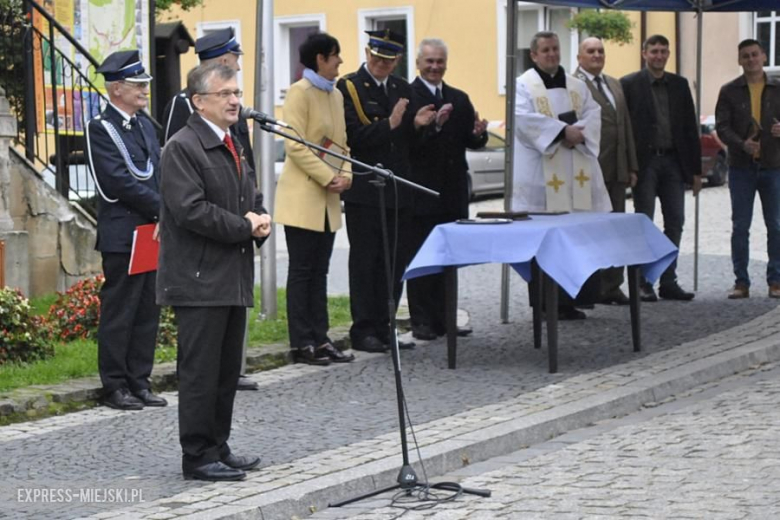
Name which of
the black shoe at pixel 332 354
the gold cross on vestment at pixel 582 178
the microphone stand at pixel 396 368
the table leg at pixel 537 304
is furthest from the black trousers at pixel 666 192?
the microphone stand at pixel 396 368

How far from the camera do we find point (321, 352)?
10.4 metres

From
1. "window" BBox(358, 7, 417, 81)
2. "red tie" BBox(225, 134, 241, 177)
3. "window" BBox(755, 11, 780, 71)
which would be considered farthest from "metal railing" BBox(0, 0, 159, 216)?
"window" BBox(755, 11, 780, 71)

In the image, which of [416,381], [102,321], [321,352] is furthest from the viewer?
[321,352]

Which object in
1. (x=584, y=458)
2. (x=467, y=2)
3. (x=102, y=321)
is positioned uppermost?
(x=467, y=2)

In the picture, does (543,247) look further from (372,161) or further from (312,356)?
(312,356)

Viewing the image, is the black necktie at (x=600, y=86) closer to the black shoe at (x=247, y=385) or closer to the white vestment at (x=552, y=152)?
the white vestment at (x=552, y=152)

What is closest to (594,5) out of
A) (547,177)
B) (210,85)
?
(547,177)

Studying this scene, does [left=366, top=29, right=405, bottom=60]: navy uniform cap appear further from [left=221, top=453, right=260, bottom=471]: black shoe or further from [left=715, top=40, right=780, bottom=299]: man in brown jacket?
[left=221, top=453, right=260, bottom=471]: black shoe

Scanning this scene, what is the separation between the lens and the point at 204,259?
280 inches

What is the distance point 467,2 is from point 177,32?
17.6m

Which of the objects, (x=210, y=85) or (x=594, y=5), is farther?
(x=594, y=5)

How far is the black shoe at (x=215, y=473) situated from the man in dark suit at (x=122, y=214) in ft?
6.26

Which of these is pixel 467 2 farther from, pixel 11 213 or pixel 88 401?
pixel 88 401

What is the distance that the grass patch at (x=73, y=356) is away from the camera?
932 centimetres
